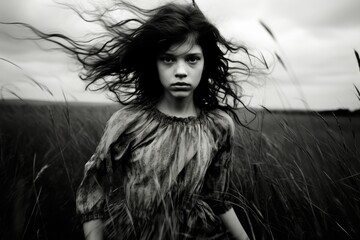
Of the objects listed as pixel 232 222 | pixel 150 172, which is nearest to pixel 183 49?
pixel 150 172

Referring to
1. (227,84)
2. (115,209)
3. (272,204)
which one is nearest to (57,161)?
(115,209)

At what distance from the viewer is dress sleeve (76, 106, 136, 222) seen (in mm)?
1454

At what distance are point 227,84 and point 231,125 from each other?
0.33 m

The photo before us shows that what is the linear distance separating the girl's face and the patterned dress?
0.17m

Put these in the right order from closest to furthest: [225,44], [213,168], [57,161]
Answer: [213,168] → [225,44] → [57,161]

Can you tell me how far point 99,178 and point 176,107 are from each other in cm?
48

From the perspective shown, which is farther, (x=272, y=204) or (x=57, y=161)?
(x=57, y=161)

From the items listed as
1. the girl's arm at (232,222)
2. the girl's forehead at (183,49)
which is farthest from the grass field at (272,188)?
the girl's forehead at (183,49)

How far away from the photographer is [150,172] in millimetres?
1488

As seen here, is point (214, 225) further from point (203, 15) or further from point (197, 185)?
point (203, 15)

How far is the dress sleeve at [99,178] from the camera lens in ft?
4.77

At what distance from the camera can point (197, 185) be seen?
61.3 inches

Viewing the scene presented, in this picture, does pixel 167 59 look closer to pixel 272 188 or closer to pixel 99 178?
pixel 99 178

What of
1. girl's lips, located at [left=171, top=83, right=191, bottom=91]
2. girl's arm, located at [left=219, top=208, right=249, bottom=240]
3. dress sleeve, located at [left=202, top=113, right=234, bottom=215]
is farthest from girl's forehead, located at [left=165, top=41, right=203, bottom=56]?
girl's arm, located at [left=219, top=208, right=249, bottom=240]
